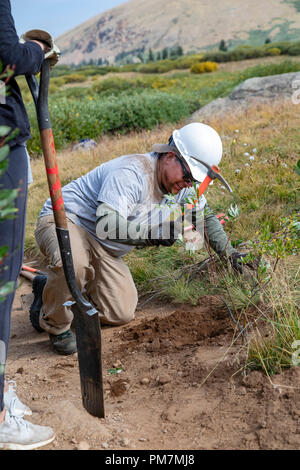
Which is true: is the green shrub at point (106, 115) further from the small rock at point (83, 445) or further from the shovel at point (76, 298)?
the small rock at point (83, 445)

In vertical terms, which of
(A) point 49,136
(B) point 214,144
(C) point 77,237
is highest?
(A) point 49,136

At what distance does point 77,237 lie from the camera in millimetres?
3332

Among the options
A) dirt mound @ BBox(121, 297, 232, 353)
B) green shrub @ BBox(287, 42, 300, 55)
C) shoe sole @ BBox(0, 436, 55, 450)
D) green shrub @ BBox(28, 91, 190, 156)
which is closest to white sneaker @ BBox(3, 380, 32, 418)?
shoe sole @ BBox(0, 436, 55, 450)

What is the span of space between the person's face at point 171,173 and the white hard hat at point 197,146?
6 centimetres

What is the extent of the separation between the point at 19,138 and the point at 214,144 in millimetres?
1553

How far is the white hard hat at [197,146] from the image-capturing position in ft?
10.2

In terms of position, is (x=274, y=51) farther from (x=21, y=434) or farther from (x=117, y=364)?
(x=21, y=434)

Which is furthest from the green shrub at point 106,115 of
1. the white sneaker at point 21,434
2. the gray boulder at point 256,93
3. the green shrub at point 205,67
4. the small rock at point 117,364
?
the green shrub at point 205,67

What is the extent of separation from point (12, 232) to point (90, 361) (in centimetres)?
83

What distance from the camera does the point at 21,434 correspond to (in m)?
1.95

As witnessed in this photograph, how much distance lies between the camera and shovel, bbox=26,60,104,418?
7.29 feet
